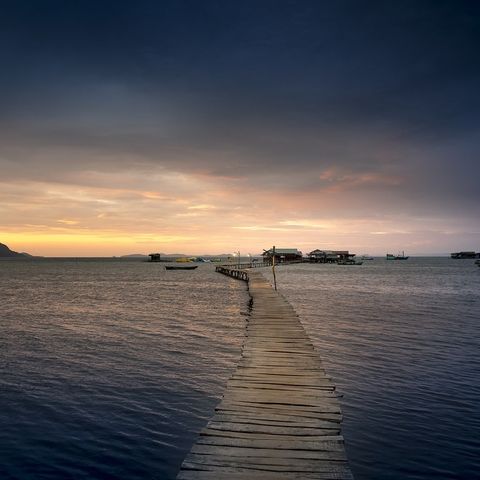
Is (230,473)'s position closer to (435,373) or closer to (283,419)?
(283,419)

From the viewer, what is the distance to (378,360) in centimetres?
1767

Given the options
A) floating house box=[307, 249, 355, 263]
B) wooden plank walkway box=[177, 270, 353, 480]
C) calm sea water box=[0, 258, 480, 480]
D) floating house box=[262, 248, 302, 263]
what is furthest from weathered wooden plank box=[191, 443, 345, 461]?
floating house box=[307, 249, 355, 263]

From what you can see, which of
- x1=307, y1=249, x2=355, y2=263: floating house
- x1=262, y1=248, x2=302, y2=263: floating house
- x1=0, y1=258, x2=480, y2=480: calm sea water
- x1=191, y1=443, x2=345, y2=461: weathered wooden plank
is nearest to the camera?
x1=191, y1=443, x2=345, y2=461: weathered wooden plank

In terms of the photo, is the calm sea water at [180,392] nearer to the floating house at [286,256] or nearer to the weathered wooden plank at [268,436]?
the weathered wooden plank at [268,436]

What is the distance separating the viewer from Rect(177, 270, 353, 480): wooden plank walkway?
260 inches

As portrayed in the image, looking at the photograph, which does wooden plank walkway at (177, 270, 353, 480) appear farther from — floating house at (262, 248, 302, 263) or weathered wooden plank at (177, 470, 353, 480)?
floating house at (262, 248, 302, 263)

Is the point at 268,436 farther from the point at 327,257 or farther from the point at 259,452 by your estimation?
the point at 327,257

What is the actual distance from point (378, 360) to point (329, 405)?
9.08 m

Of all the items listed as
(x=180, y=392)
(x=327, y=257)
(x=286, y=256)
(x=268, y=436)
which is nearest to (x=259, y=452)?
(x=268, y=436)

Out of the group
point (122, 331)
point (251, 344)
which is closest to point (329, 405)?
point (251, 344)

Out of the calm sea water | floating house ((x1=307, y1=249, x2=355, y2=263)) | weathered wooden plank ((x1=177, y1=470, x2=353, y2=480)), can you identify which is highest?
floating house ((x1=307, y1=249, x2=355, y2=263))

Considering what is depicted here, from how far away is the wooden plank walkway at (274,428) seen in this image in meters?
6.60

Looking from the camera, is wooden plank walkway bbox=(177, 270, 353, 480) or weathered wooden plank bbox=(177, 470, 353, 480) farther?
wooden plank walkway bbox=(177, 270, 353, 480)

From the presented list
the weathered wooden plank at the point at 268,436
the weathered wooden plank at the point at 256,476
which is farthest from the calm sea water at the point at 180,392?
the weathered wooden plank at the point at 256,476
